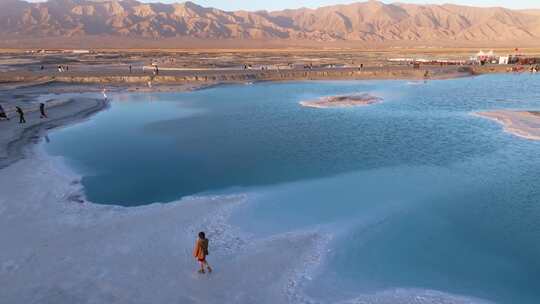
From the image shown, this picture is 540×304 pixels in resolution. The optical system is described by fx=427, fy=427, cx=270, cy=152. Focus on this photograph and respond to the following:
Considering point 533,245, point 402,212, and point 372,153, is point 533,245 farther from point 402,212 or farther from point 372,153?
point 372,153

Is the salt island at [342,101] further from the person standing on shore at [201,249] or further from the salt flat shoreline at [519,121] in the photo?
the person standing on shore at [201,249]

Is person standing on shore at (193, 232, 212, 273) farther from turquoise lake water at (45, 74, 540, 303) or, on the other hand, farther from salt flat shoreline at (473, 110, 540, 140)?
salt flat shoreline at (473, 110, 540, 140)

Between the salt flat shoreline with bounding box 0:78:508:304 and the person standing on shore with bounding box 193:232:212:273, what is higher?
the person standing on shore with bounding box 193:232:212:273

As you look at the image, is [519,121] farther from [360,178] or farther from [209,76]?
[209,76]

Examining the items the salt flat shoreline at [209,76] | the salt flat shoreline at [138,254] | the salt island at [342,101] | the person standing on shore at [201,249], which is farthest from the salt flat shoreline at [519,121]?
the salt flat shoreline at [209,76]

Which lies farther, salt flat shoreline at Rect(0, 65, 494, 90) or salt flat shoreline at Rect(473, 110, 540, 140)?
salt flat shoreline at Rect(0, 65, 494, 90)

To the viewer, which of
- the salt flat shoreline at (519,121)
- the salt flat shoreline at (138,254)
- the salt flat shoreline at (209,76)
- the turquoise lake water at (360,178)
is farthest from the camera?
the salt flat shoreline at (209,76)

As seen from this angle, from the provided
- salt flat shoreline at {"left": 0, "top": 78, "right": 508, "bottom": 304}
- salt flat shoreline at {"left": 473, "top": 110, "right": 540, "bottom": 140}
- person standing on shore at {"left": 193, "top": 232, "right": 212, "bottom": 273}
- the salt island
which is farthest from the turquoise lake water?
person standing on shore at {"left": 193, "top": 232, "right": 212, "bottom": 273}

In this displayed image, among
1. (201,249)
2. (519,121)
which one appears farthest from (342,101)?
(201,249)

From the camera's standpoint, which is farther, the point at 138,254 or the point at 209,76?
the point at 209,76
